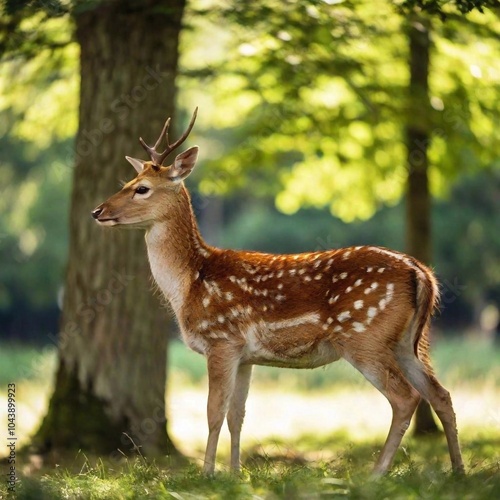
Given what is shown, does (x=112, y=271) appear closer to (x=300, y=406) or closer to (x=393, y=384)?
(x=393, y=384)

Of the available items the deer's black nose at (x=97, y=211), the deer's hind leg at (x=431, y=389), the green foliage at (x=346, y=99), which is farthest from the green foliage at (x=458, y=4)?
the deer's black nose at (x=97, y=211)

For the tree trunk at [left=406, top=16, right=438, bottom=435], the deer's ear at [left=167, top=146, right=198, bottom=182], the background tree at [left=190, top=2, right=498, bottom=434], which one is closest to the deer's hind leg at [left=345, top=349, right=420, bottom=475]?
the deer's ear at [left=167, top=146, right=198, bottom=182]

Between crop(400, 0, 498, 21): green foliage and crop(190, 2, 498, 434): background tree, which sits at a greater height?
crop(400, 0, 498, 21): green foliage

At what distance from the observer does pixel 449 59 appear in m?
11.4

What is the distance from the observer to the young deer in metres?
6.69

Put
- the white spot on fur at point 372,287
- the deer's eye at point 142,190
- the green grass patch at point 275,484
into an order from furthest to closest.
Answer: the deer's eye at point 142,190 → the white spot on fur at point 372,287 → the green grass patch at point 275,484

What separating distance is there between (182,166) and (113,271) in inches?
97.3

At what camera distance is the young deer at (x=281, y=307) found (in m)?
6.69

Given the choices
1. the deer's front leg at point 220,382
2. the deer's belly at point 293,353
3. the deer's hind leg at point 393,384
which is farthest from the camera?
the deer's front leg at point 220,382

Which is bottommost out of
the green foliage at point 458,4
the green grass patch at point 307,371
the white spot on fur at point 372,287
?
the green grass patch at point 307,371

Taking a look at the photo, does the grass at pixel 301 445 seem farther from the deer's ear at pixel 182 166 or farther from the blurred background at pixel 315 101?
the deer's ear at pixel 182 166

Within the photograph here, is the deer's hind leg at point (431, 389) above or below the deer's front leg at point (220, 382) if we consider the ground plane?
above

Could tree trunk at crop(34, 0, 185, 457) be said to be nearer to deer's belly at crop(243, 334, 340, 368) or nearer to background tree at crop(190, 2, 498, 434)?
background tree at crop(190, 2, 498, 434)

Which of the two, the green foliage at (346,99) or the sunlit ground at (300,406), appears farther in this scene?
the sunlit ground at (300,406)
